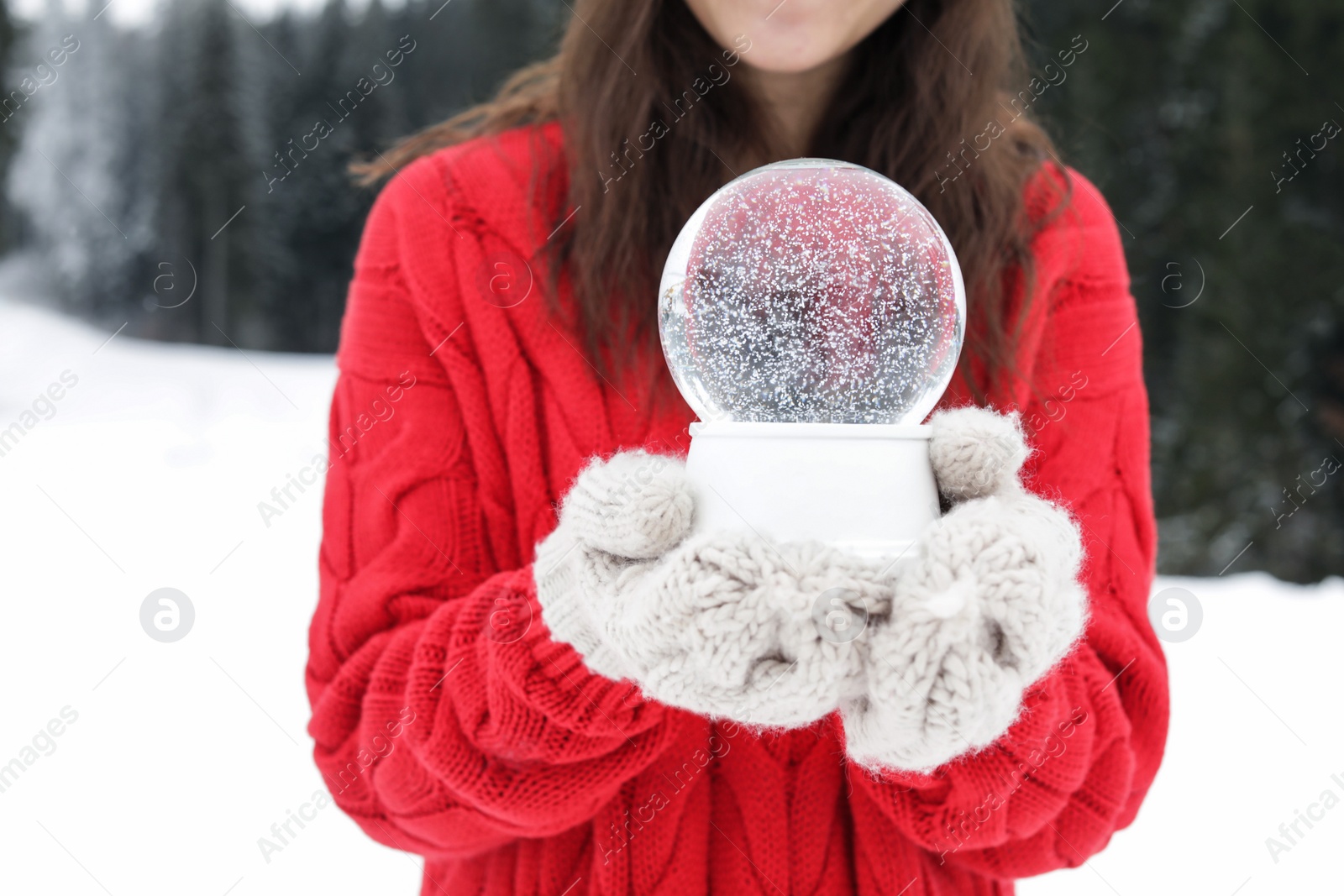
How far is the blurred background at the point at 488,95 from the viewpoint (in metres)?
3.83

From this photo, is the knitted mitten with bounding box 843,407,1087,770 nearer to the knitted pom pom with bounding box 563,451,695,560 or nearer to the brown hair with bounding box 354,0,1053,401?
the knitted pom pom with bounding box 563,451,695,560

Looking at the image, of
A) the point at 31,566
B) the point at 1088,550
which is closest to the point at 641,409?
the point at 1088,550

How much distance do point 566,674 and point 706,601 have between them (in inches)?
13.0

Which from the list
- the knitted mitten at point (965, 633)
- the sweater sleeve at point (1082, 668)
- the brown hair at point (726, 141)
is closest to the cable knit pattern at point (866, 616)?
the knitted mitten at point (965, 633)

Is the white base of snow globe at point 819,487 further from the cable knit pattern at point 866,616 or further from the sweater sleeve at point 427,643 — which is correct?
the sweater sleeve at point 427,643

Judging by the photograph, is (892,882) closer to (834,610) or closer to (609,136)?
(834,610)

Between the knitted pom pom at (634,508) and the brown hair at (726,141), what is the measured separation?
0.46 m

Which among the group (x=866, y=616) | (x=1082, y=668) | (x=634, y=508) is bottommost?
(x=1082, y=668)

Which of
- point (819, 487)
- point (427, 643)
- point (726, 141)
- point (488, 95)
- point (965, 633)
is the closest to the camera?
point (965, 633)

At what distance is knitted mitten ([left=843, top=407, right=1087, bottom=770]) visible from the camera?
67cm

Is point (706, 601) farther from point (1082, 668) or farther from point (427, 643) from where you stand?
point (1082, 668)

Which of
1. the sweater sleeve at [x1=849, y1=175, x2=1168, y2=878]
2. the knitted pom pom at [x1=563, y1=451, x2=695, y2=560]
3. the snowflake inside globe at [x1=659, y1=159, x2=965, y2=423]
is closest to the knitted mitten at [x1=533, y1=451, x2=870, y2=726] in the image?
the knitted pom pom at [x1=563, y1=451, x2=695, y2=560]

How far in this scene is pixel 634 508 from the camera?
0.77m

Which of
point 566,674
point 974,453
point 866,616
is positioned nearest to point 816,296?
point 974,453
